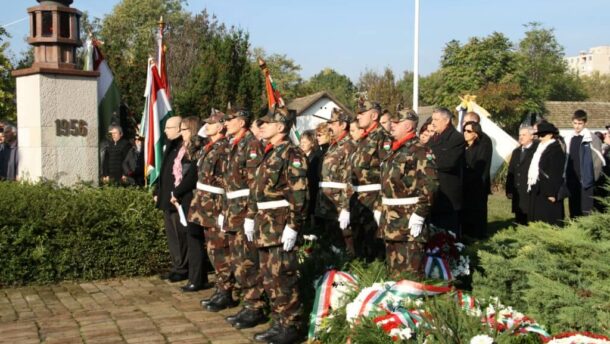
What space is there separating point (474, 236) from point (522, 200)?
1.09 m

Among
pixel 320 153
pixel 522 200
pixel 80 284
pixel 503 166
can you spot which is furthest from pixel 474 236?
pixel 503 166

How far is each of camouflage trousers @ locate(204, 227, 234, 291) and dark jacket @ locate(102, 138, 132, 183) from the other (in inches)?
163

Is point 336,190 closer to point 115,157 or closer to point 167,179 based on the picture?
point 167,179

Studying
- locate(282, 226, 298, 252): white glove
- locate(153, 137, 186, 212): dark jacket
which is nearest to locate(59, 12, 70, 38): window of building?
locate(153, 137, 186, 212): dark jacket

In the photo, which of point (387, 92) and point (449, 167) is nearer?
point (449, 167)

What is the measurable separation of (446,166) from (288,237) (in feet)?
10.9

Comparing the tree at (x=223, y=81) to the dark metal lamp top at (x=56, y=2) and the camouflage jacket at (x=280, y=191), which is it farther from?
the camouflage jacket at (x=280, y=191)

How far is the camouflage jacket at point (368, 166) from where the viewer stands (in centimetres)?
699

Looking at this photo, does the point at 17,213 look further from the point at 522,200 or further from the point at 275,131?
the point at 522,200

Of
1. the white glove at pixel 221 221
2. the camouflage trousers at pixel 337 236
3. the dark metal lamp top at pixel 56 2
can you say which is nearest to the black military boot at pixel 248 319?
the white glove at pixel 221 221

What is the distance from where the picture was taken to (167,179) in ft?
25.3

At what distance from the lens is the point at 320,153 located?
9383 mm

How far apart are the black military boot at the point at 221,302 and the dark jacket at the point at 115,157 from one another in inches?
173

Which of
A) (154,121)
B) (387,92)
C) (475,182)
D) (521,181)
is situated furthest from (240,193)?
(387,92)
